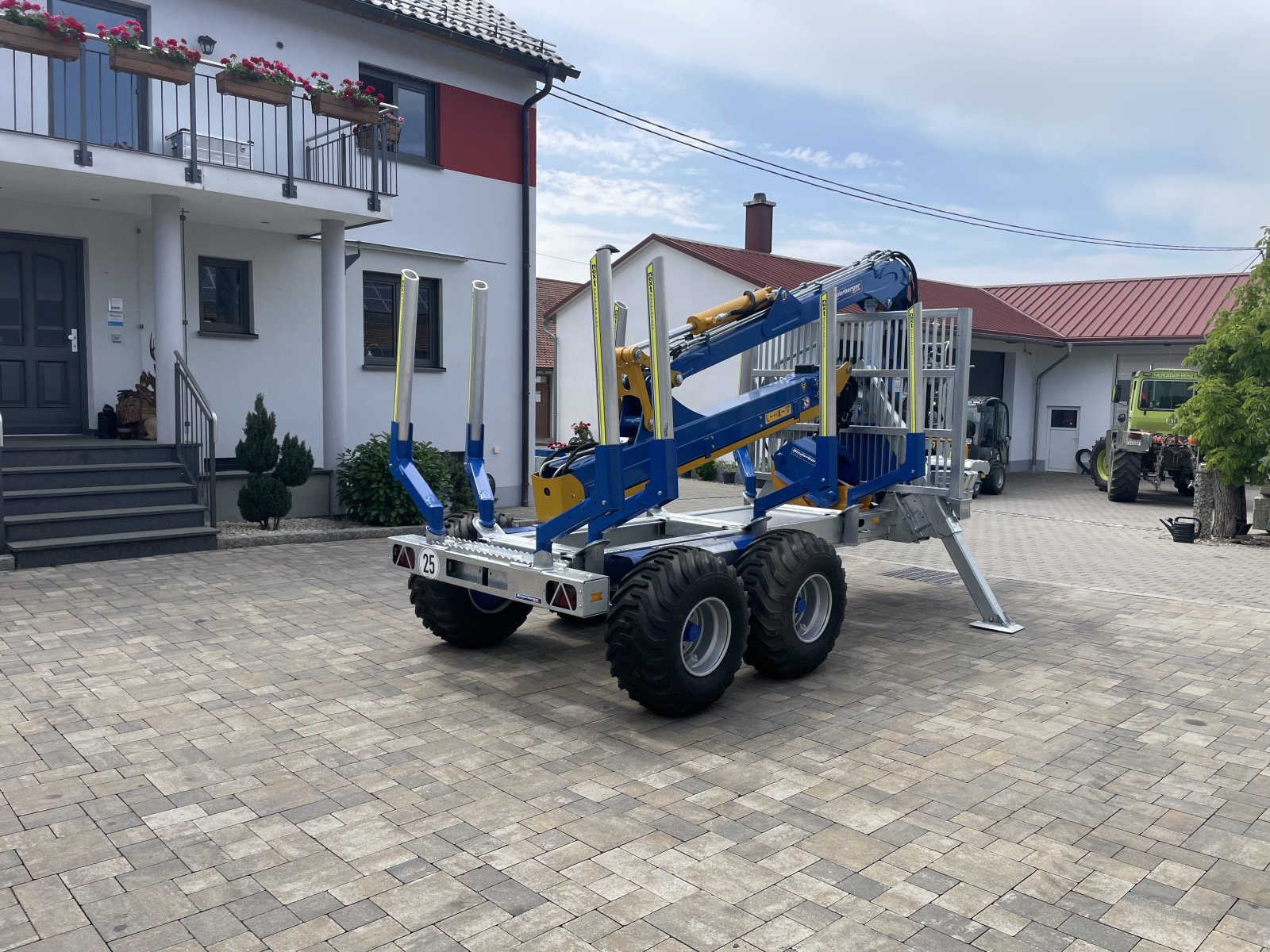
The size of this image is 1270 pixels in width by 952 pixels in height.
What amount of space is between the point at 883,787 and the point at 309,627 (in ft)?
14.9

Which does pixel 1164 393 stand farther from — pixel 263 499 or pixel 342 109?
pixel 263 499

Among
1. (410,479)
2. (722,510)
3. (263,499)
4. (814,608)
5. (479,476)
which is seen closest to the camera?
(410,479)

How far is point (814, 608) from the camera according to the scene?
6594mm

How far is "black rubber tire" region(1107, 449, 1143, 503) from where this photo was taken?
62.5 feet

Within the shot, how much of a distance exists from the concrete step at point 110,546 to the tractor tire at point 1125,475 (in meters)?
16.4

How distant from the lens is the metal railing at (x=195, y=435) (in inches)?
411

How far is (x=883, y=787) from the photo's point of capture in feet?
15.4

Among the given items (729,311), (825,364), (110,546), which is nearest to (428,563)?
(729,311)

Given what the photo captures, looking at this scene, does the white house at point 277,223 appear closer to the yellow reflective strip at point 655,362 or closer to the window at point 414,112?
the window at point 414,112

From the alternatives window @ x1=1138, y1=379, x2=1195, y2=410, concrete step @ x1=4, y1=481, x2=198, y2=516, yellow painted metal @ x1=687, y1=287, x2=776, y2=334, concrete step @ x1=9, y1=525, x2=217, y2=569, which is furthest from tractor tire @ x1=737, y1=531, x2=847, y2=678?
window @ x1=1138, y1=379, x2=1195, y2=410

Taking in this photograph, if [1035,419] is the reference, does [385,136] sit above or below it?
above

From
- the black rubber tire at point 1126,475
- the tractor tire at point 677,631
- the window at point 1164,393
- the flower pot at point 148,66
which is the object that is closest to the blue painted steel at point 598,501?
the tractor tire at point 677,631

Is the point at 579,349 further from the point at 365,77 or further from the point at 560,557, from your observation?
the point at 560,557

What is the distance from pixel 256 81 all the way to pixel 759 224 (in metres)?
17.6
